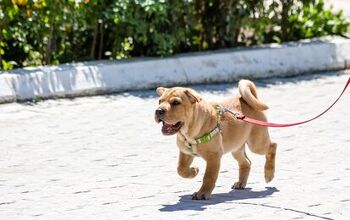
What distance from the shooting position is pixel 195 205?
22.2 feet

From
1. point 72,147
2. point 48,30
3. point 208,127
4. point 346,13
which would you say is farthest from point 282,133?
point 346,13

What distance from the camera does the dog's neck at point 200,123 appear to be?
682 cm

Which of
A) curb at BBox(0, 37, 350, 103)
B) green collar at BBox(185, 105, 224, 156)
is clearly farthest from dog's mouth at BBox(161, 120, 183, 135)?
curb at BBox(0, 37, 350, 103)

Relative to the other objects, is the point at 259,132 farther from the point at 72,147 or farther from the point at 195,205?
the point at 72,147

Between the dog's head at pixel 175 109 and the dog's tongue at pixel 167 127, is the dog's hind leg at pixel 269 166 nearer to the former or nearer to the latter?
the dog's head at pixel 175 109

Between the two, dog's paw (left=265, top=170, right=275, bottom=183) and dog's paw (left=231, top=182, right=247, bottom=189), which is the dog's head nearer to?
dog's paw (left=231, top=182, right=247, bottom=189)

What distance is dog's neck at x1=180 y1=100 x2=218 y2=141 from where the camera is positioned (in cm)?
682

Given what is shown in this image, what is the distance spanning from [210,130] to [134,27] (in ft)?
19.0

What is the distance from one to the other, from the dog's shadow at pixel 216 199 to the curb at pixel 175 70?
450 centimetres

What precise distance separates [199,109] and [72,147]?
Result: 250 cm

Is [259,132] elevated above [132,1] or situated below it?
below

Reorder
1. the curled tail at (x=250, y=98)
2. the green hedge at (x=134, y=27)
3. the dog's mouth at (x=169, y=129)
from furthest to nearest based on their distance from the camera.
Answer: the green hedge at (x=134, y=27)
the curled tail at (x=250, y=98)
the dog's mouth at (x=169, y=129)

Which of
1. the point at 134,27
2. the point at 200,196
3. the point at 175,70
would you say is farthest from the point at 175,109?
the point at 134,27

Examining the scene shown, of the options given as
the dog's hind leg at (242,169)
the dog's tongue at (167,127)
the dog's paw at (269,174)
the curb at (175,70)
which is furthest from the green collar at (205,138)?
the curb at (175,70)
